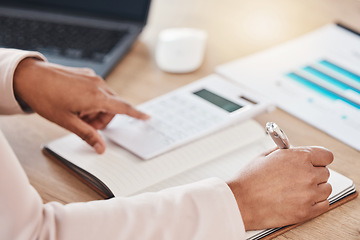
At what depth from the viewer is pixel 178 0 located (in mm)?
1533

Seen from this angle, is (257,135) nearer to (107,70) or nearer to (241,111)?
(241,111)

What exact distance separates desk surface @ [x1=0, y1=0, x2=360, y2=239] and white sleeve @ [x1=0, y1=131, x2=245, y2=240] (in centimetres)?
13

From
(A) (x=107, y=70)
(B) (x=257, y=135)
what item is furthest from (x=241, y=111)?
(A) (x=107, y=70)

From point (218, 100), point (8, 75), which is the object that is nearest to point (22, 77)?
point (8, 75)

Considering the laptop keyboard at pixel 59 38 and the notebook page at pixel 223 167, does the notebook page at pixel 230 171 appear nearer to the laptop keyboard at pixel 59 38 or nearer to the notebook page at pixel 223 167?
the notebook page at pixel 223 167

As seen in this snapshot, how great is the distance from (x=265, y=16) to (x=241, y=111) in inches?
Answer: 22.7

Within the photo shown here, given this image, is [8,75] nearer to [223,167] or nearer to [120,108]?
[120,108]

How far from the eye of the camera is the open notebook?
2.75 feet

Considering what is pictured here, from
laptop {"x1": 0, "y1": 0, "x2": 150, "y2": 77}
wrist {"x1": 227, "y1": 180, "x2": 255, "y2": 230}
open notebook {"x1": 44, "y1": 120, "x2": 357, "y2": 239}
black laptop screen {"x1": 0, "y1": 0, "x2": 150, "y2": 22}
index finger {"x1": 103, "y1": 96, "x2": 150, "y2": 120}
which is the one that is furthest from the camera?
black laptop screen {"x1": 0, "y1": 0, "x2": 150, "y2": 22}

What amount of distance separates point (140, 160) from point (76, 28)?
0.53m

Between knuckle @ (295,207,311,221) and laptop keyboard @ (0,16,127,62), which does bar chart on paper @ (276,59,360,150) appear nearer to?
knuckle @ (295,207,311,221)

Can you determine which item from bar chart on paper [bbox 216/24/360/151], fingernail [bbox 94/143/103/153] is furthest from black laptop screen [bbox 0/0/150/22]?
fingernail [bbox 94/143/103/153]

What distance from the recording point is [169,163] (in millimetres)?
889

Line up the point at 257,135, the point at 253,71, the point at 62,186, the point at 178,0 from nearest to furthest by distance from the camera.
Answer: the point at 62,186
the point at 257,135
the point at 253,71
the point at 178,0
